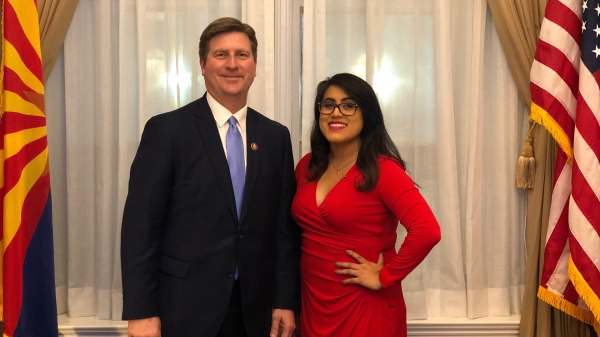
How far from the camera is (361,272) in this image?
2023mm

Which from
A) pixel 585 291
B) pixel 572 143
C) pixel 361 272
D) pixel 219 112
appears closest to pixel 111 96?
pixel 219 112

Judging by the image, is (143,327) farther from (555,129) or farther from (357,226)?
(555,129)

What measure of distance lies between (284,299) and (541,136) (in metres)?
1.55

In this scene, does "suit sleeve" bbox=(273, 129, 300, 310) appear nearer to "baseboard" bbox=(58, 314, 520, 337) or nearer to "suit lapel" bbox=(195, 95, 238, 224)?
"suit lapel" bbox=(195, 95, 238, 224)

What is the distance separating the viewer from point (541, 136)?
2826 millimetres

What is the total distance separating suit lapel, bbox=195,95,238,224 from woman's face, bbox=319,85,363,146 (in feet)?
1.33

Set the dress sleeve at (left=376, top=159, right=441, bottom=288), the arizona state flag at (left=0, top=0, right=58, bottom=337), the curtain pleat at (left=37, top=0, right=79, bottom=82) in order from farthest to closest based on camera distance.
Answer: the curtain pleat at (left=37, top=0, right=79, bottom=82)
the arizona state flag at (left=0, top=0, right=58, bottom=337)
the dress sleeve at (left=376, top=159, right=441, bottom=288)

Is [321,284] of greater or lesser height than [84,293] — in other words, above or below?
above

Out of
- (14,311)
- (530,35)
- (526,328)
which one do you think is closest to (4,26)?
(14,311)

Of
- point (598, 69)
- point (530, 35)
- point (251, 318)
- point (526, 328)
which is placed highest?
point (530, 35)

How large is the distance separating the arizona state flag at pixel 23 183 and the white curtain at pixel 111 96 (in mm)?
661

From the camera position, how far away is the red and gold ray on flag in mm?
2408

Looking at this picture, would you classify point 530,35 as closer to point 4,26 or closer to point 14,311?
point 4,26

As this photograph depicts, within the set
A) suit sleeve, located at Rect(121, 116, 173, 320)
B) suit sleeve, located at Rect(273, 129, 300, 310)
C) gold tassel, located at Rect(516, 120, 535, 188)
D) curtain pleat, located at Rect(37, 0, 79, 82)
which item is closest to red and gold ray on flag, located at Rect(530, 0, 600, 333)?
gold tassel, located at Rect(516, 120, 535, 188)
